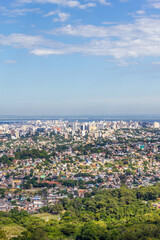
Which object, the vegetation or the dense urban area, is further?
the dense urban area

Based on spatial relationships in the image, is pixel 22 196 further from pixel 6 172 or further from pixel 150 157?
pixel 150 157

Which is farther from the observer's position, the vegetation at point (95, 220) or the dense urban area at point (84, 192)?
the dense urban area at point (84, 192)

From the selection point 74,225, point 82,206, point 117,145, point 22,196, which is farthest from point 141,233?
point 117,145

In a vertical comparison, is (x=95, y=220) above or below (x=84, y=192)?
above

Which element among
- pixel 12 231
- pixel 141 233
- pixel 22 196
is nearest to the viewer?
pixel 141 233

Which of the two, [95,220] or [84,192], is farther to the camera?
[84,192]

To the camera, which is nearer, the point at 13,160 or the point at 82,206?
the point at 82,206

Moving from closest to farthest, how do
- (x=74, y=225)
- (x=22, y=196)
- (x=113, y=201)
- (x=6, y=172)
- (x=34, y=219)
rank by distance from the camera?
(x=74, y=225), (x=34, y=219), (x=113, y=201), (x=22, y=196), (x=6, y=172)

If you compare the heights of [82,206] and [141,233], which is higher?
[141,233]
